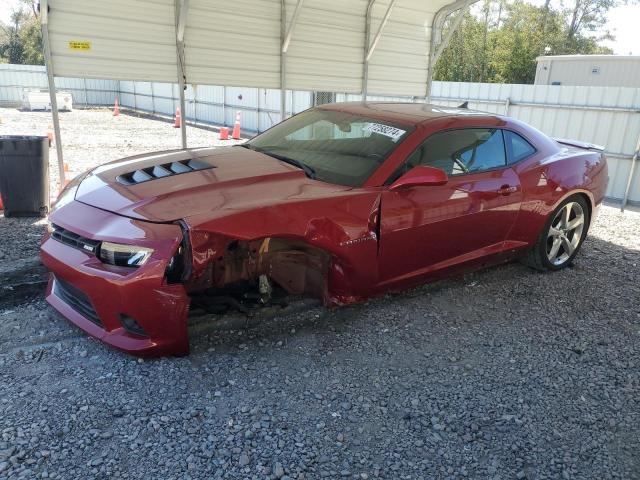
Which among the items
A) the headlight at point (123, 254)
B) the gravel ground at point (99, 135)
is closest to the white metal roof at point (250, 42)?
the gravel ground at point (99, 135)

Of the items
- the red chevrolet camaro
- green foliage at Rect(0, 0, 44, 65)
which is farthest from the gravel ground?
green foliage at Rect(0, 0, 44, 65)

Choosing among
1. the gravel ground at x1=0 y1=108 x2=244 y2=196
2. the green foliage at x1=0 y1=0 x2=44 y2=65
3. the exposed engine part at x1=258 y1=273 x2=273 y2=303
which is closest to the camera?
Result: the exposed engine part at x1=258 y1=273 x2=273 y2=303

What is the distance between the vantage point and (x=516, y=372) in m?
3.27

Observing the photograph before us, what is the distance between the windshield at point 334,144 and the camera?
12.2 ft

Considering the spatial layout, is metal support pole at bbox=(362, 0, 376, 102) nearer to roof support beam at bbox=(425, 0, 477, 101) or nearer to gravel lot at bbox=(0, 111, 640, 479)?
roof support beam at bbox=(425, 0, 477, 101)

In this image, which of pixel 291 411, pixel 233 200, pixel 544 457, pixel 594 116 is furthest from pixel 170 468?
pixel 594 116

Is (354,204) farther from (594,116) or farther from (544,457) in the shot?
(594,116)

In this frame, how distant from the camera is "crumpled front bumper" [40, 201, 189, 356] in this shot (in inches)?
110

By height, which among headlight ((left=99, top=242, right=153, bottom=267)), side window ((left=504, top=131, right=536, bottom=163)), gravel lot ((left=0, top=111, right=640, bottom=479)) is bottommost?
gravel lot ((left=0, top=111, right=640, bottom=479))

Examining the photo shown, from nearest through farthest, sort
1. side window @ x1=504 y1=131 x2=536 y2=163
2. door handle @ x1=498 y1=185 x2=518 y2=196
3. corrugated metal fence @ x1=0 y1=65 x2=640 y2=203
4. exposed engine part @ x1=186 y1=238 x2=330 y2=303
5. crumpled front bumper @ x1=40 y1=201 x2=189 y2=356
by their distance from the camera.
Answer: crumpled front bumper @ x1=40 y1=201 x2=189 y2=356
exposed engine part @ x1=186 y1=238 x2=330 y2=303
door handle @ x1=498 y1=185 x2=518 y2=196
side window @ x1=504 y1=131 x2=536 y2=163
corrugated metal fence @ x1=0 y1=65 x2=640 y2=203

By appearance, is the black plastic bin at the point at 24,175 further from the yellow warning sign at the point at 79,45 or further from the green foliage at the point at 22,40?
the green foliage at the point at 22,40

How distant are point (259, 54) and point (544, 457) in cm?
632

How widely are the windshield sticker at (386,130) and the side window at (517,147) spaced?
3.90 feet

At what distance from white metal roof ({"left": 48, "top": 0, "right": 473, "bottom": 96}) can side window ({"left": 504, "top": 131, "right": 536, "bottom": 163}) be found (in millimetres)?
3914
